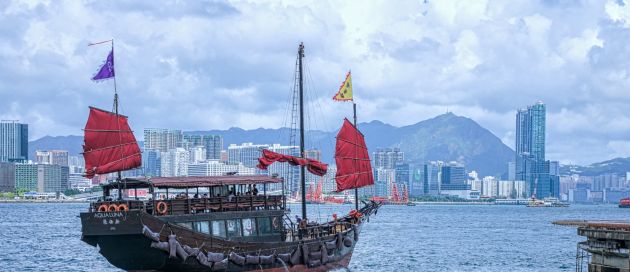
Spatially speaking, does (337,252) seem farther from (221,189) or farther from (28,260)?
(28,260)

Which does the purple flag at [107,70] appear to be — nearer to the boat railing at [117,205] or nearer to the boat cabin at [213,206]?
the boat cabin at [213,206]

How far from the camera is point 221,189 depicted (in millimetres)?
48688

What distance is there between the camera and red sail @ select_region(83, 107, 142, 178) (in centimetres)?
4775

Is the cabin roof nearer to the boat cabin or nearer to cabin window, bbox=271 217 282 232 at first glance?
the boat cabin

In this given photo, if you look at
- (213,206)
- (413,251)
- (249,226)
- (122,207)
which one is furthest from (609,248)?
(413,251)

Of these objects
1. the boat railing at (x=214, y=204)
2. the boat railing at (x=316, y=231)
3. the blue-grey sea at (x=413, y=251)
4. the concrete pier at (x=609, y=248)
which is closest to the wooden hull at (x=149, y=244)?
the boat railing at (x=214, y=204)

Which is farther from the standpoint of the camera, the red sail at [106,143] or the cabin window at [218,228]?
the red sail at [106,143]

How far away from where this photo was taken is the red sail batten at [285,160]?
55.4 metres

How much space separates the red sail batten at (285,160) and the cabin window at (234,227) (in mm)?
7319

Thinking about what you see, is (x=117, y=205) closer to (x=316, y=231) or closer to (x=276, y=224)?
(x=276, y=224)

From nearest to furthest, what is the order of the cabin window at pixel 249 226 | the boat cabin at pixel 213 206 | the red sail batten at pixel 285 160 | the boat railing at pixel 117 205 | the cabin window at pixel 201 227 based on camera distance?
the boat railing at pixel 117 205 < the boat cabin at pixel 213 206 < the cabin window at pixel 201 227 < the cabin window at pixel 249 226 < the red sail batten at pixel 285 160

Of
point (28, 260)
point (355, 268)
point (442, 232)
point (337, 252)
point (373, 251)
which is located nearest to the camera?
point (337, 252)

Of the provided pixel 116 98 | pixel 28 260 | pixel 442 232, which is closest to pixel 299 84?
pixel 116 98

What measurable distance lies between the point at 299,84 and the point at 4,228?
68625 mm
